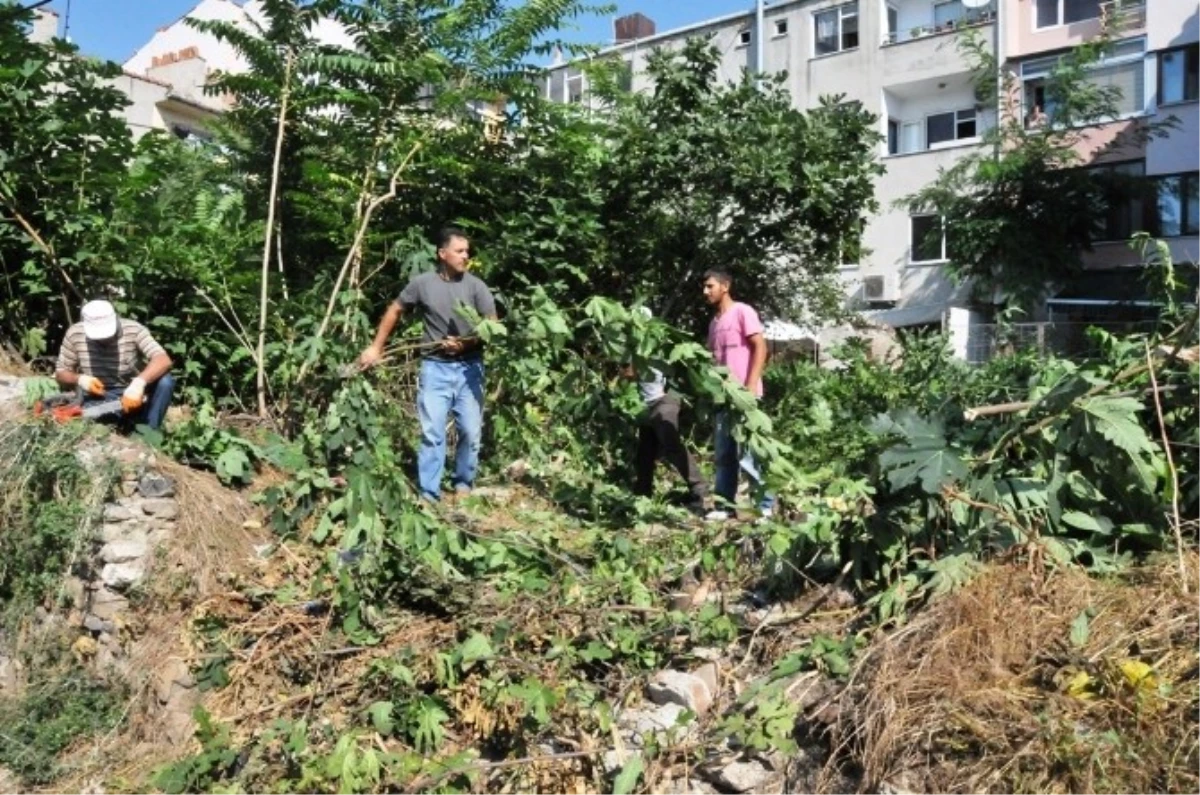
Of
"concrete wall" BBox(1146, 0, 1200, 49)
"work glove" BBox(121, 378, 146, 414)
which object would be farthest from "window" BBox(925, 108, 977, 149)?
"work glove" BBox(121, 378, 146, 414)

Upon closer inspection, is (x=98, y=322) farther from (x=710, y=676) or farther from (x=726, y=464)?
(x=710, y=676)

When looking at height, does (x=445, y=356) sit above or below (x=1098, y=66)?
below

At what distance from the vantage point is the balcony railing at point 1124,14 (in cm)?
2525

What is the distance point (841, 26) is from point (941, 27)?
2955mm

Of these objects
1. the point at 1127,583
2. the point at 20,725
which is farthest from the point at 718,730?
the point at 20,725

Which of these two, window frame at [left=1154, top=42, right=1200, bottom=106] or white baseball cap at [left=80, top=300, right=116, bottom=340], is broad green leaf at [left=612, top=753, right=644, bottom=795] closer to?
white baseball cap at [left=80, top=300, right=116, bottom=340]

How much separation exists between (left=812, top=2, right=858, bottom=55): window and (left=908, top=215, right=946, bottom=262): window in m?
5.64

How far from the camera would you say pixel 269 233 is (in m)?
8.52

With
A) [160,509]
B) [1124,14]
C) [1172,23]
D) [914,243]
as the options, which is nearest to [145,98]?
[914,243]

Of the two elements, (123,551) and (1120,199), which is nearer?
(123,551)

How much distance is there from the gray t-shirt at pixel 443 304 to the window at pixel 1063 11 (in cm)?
2539

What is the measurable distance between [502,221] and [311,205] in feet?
5.48

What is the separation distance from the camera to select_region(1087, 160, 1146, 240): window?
25.0 metres

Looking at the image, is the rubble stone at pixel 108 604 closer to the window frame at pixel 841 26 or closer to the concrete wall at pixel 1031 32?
the concrete wall at pixel 1031 32
